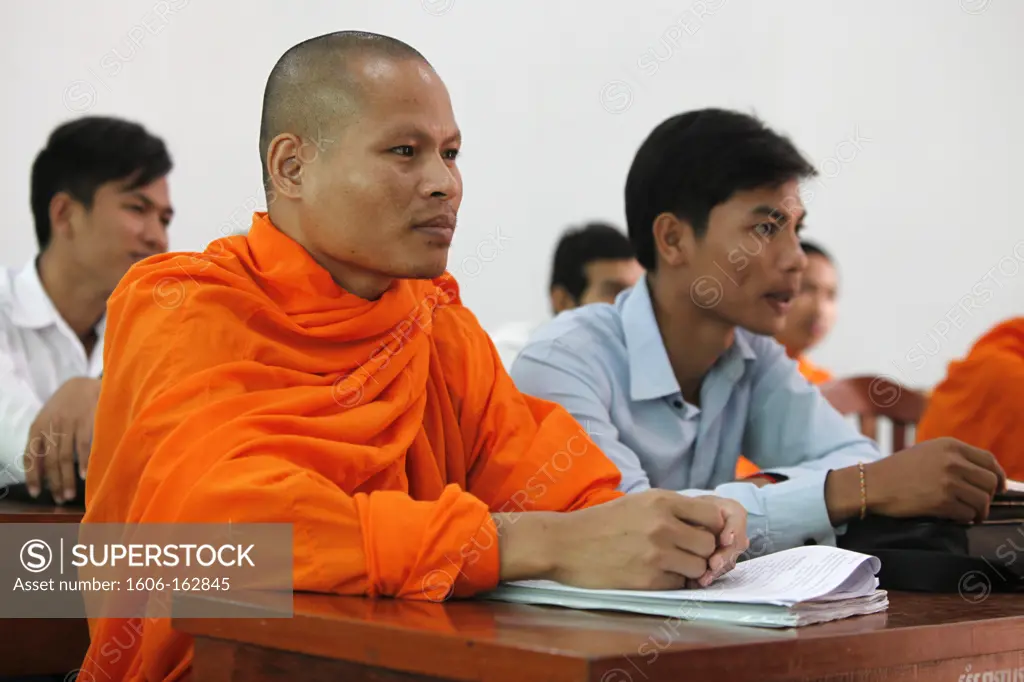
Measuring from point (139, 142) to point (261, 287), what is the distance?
1482 mm

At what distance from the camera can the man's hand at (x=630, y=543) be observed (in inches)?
38.3

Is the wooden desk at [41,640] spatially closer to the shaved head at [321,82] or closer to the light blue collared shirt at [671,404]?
the shaved head at [321,82]

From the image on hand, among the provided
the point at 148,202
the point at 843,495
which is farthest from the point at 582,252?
the point at 843,495

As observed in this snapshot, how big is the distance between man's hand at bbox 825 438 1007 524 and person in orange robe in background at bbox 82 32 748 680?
0.39 metres

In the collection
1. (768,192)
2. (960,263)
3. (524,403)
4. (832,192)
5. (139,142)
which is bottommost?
(524,403)

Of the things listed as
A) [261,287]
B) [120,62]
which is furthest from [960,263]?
[261,287]

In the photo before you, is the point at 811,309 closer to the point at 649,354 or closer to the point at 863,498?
the point at 649,354

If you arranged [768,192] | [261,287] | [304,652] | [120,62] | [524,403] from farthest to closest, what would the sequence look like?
[120,62] → [768,192] → [524,403] → [261,287] → [304,652]

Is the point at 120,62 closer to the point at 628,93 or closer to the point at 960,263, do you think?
the point at 628,93

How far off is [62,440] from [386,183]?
0.75 m

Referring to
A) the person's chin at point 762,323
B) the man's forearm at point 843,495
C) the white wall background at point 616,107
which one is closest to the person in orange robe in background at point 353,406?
the man's forearm at point 843,495

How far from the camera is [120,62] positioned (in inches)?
117

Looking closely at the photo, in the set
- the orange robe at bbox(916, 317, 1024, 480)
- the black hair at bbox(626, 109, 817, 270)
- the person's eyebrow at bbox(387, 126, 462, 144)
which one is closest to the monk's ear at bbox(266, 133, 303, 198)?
the person's eyebrow at bbox(387, 126, 462, 144)

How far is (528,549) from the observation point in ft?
3.29
